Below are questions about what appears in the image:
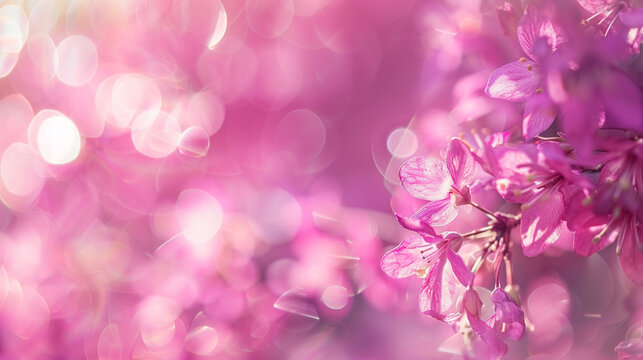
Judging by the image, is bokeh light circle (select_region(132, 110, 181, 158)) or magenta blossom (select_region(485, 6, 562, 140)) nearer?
magenta blossom (select_region(485, 6, 562, 140))

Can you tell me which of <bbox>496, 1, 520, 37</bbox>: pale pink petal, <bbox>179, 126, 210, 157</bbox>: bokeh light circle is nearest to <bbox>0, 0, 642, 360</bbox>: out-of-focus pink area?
<bbox>179, 126, 210, 157</bbox>: bokeh light circle

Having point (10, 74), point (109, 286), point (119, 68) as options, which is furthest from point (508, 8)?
point (10, 74)

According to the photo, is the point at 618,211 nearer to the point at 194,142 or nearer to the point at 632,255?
the point at 632,255

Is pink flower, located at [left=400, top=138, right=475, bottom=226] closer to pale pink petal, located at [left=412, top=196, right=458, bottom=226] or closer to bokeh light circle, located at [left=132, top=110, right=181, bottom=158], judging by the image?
pale pink petal, located at [left=412, top=196, right=458, bottom=226]

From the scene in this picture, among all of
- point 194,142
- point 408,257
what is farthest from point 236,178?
point 408,257

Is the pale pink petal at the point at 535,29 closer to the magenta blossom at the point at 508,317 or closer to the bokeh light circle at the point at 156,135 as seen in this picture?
the magenta blossom at the point at 508,317

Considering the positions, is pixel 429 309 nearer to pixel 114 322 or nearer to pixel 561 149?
pixel 561 149

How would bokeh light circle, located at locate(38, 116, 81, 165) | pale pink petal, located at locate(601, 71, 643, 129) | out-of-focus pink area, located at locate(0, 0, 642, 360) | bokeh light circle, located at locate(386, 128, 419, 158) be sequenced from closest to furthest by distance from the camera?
pale pink petal, located at locate(601, 71, 643, 129), out-of-focus pink area, located at locate(0, 0, 642, 360), bokeh light circle, located at locate(386, 128, 419, 158), bokeh light circle, located at locate(38, 116, 81, 165)
